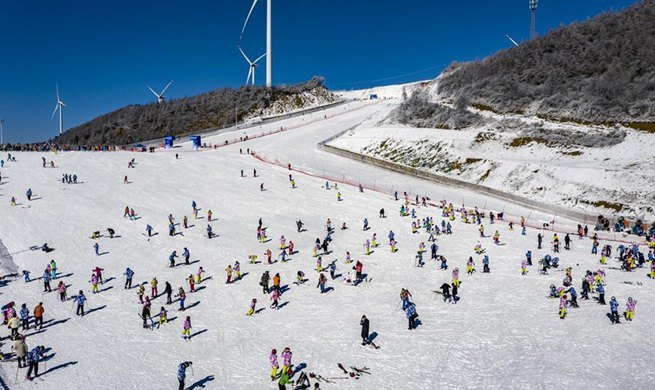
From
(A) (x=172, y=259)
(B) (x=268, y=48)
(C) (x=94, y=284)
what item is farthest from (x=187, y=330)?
(B) (x=268, y=48)

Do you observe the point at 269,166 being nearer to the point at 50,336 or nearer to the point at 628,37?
the point at 50,336

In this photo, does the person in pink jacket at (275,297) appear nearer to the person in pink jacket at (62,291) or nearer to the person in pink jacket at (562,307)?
the person in pink jacket at (62,291)

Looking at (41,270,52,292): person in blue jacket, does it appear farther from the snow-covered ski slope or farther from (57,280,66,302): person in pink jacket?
(57,280,66,302): person in pink jacket

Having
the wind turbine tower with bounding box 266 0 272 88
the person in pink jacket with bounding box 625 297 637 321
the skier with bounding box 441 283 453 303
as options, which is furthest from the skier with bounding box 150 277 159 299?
the wind turbine tower with bounding box 266 0 272 88

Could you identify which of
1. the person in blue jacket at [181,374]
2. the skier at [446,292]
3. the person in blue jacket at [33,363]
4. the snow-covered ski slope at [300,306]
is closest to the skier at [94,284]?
the snow-covered ski slope at [300,306]

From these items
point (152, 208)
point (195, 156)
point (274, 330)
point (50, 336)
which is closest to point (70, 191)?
point (152, 208)

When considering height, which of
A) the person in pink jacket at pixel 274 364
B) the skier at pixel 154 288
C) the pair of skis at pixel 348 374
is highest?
the skier at pixel 154 288

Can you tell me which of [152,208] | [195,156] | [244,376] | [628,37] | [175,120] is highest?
[628,37]

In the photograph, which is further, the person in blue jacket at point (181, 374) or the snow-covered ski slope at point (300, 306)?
the snow-covered ski slope at point (300, 306)
